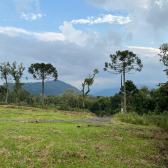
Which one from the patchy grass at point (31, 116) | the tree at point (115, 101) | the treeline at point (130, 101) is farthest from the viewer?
the tree at point (115, 101)

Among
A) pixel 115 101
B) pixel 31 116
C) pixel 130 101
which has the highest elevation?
pixel 130 101

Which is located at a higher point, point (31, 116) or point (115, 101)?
point (31, 116)

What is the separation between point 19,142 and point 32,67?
3250cm

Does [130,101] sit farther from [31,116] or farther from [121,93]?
[31,116]

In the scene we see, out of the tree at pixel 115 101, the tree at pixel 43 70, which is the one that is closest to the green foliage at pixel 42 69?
the tree at pixel 43 70

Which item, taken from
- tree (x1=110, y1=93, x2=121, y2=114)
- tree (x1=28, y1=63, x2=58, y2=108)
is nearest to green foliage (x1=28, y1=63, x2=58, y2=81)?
tree (x1=28, y1=63, x2=58, y2=108)

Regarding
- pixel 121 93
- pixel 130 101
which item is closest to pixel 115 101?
pixel 130 101

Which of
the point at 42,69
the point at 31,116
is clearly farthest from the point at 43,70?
the point at 31,116

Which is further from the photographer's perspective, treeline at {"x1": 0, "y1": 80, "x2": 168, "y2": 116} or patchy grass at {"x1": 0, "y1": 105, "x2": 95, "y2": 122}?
treeline at {"x1": 0, "y1": 80, "x2": 168, "y2": 116}

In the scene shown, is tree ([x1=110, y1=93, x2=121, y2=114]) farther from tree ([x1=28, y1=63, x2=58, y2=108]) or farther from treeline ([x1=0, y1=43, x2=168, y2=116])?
tree ([x1=28, y1=63, x2=58, y2=108])

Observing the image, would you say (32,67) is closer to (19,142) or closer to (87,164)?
(19,142)

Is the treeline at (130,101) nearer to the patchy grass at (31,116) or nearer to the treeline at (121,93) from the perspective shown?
the treeline at (121,93)

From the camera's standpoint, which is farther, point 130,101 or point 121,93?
point 130,101

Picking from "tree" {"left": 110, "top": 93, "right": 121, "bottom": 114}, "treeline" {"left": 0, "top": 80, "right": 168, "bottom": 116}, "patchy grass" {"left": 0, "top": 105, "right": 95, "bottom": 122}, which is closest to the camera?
"patchy grass" {"left": 0, "top": 105, "right": 95, "bottom": 122}
